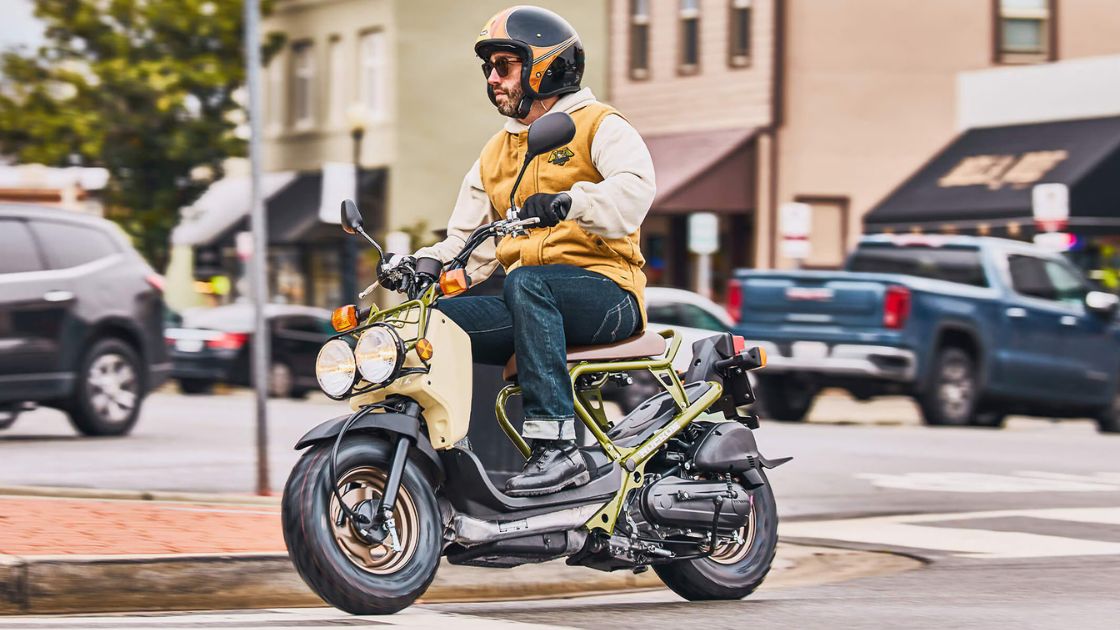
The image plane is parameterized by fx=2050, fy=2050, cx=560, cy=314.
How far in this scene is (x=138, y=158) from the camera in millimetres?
40844

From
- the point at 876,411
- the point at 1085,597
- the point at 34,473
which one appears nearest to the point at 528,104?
the point at 1085,597

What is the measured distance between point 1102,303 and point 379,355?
14.9 metres

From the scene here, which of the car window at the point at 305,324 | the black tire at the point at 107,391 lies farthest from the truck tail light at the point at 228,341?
the black tire at the point at 107,391

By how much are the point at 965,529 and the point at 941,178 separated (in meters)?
21.5

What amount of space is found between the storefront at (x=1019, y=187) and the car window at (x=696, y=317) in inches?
324

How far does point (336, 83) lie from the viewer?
40031 mm

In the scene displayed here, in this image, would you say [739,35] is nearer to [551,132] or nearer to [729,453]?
[729,453]

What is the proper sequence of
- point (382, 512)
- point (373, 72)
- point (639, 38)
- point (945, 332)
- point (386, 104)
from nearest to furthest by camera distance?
point (382, 512), point (945, 332), point (639, 38), point (386, 104), point (373, 72)

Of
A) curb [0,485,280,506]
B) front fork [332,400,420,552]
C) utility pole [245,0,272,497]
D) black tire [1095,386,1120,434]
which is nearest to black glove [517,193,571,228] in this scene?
front fork [332,400,420,552]

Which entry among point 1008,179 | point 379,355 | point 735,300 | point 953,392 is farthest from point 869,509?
point 1008,179

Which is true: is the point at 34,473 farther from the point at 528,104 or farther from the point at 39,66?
the point at 39,66

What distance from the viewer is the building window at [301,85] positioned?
4134 cm

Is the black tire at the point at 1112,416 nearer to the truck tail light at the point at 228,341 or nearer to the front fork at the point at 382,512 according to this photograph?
the truck tail light at the point at 228,341

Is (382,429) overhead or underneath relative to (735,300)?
overhead
